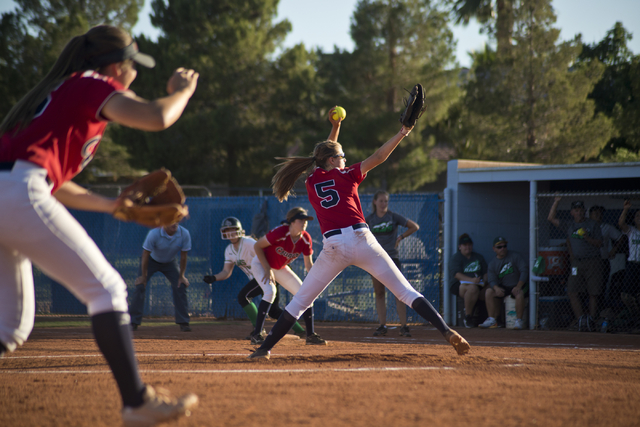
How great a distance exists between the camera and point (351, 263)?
229 inches

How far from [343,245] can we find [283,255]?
7.78ft

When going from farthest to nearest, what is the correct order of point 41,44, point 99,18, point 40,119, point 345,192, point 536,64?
1. point 99,18
2. point 41,44
3. point 536,64
4. point 345,192
5. point 40,119

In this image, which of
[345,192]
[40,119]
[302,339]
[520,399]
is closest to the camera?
[40,119]

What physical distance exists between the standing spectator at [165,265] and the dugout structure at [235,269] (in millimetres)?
2392

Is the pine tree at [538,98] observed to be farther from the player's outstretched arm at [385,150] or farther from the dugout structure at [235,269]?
the player's outstretched arm at [385,150]

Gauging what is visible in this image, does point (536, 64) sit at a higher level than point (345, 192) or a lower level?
higher

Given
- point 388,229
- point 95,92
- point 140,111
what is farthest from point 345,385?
point 388,229

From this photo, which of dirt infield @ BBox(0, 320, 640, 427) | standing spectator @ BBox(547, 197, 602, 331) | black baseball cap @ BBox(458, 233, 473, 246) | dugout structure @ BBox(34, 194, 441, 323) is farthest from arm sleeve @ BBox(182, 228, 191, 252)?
standing spectator @ BBox(547, 197, 602, 331)

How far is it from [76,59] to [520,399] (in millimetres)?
3347

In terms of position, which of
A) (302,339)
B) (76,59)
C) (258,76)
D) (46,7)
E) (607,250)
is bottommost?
(302,339)

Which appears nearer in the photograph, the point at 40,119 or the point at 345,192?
the point at 40,119

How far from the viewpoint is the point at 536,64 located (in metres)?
19.9

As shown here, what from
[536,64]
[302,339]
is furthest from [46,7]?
[302,339]

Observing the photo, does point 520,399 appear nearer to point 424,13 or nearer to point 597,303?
point 597,303
